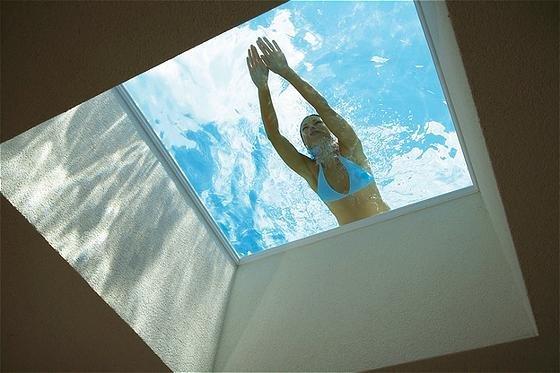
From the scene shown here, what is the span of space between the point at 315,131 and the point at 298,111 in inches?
6.2

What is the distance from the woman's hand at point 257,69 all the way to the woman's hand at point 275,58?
0.03 meters

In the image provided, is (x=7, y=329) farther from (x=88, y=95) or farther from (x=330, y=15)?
(x=330, y=15)

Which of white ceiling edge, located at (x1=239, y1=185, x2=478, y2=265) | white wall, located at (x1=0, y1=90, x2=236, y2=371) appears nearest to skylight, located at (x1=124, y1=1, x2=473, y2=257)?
white ceiling edge, located at (x1=239, y1=185, x2=478, y2=265)

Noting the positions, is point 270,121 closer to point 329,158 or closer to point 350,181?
point 329,158

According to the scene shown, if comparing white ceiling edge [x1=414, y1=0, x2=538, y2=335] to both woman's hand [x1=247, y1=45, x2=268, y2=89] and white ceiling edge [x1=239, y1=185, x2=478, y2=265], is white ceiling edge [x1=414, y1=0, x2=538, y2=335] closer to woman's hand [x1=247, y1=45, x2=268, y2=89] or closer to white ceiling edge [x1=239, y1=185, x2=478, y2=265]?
white ceiling edge [x1=239, y1=185, x2=478, y2=265]

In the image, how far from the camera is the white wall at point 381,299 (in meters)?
2.25

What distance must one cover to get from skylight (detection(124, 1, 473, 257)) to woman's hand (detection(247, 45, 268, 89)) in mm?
105

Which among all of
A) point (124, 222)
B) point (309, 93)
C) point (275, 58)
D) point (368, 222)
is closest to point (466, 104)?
point (309, 93)

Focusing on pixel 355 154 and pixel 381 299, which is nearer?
pixel 381 299

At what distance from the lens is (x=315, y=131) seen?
8.82 ft

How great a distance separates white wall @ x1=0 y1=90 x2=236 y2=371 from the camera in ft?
7.19

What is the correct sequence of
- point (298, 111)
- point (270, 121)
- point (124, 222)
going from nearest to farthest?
point (124, 222), point (270, 121), point (298, 111)

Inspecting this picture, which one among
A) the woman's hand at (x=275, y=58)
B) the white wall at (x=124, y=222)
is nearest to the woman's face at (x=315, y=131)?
the woman's hand at (x=275, y=58)

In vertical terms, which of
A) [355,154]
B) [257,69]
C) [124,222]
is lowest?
[355,154]
